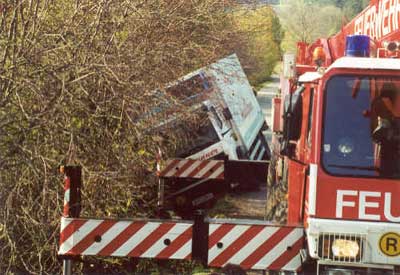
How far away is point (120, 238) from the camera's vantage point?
6371 mm

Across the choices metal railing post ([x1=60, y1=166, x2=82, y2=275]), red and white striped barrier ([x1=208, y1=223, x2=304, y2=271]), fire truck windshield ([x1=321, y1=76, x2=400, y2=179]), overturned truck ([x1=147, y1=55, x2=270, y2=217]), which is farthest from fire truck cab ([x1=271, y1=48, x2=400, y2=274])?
overturned truck ([x1=147, y1=55, x2=270, y2=217])

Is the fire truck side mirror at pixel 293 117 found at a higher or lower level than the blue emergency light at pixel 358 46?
lower

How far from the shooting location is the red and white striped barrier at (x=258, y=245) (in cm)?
619

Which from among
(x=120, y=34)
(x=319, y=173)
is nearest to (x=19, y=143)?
(x=120, y=34)

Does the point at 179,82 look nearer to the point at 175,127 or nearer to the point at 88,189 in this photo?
the point at 175,127

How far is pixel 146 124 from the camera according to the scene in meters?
9.91

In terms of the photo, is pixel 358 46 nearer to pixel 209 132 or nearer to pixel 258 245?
pixel 258 245

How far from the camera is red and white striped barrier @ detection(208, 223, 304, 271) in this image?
244 inches

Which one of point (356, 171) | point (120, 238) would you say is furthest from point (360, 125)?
point (120, 238)

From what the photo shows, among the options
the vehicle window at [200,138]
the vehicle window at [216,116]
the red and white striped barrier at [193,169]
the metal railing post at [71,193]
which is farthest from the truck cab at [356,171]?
the vehicle window at [216,116]

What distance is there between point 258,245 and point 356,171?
1.10 m

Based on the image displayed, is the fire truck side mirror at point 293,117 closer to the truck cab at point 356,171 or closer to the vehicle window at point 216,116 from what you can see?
the truck cab at point 356,171

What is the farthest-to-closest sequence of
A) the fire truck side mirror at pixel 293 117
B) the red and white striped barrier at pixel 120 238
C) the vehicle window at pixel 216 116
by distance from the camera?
the vehicle window at pixel 216 116, the red and white striped barrier at pixel 120 238, the fire truck side mirror at pixel 293 117

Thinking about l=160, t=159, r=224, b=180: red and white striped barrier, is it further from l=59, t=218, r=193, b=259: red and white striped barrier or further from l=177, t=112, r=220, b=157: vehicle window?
l=59, t=218, r=193, b=259: red and white striped barrier
